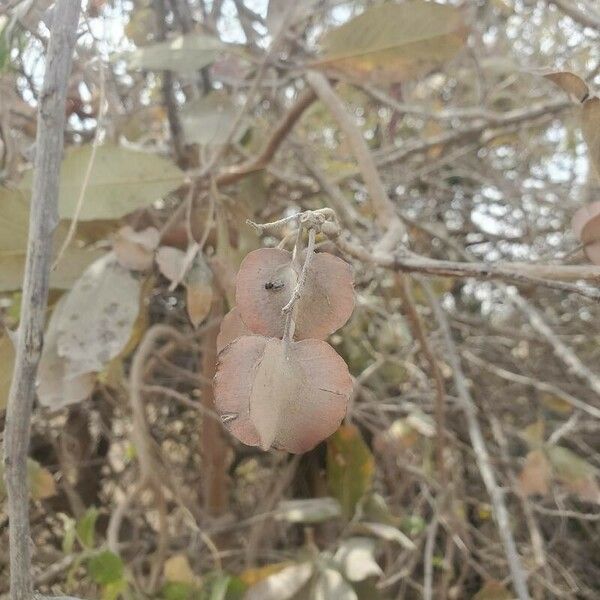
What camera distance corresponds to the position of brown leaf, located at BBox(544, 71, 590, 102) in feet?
1.38

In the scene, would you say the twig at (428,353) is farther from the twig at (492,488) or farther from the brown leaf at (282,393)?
the brown leaf at (282,393)

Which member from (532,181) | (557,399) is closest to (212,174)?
(557,399)

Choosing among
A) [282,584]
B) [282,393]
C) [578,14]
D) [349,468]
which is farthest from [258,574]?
[578,14]

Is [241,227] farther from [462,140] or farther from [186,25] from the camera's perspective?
[462,140]

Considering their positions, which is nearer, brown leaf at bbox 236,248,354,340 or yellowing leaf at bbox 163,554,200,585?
brown leaf at bbox 236,248,354,340

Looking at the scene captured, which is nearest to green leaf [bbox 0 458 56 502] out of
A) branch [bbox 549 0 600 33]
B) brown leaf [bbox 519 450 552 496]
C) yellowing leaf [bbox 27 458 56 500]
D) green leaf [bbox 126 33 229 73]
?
yellowing leaf [bbox 27 458 56 500]

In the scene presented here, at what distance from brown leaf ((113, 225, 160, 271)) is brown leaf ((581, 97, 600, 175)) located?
0.35 meters

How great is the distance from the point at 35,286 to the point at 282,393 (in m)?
0.15

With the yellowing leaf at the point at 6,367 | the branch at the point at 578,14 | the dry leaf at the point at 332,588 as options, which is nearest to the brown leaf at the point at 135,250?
the yellowing leaf at the point at 6,367

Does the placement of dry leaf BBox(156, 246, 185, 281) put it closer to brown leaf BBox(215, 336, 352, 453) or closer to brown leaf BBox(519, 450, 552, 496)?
brown leaf BBox(215, 336, 352, 453)

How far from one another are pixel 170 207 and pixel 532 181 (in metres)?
0.72

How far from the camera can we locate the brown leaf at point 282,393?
0.30m

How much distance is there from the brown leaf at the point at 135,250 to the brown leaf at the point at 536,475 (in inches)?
20.4

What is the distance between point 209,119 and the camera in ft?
2.55
